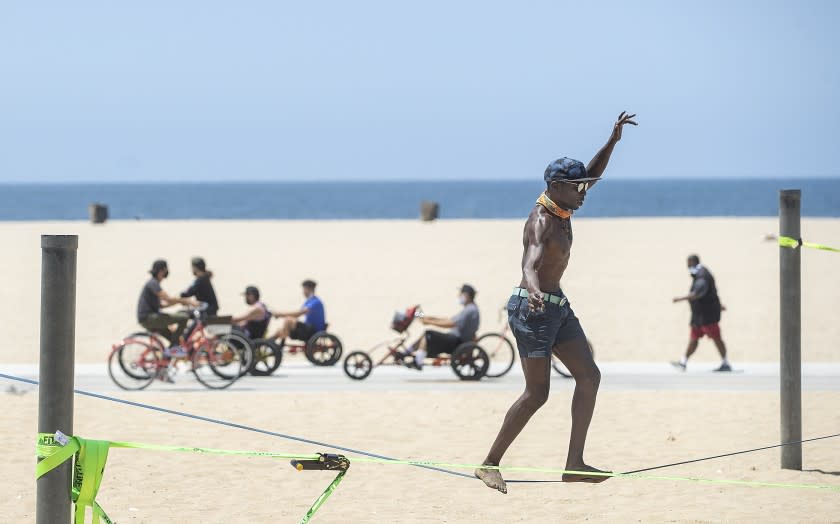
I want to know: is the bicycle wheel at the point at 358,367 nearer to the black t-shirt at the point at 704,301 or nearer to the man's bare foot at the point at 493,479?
the black t-shirt at the point at 704,301

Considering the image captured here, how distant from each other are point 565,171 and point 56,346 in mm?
2170

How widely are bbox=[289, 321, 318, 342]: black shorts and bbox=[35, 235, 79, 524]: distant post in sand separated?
36.8 ft

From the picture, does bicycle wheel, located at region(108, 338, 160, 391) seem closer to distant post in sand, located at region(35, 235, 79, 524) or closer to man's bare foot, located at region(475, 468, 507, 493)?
A: man's bare foot, located at region(475, 468, 507, 493)

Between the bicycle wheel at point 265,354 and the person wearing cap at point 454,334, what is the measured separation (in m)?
1.51

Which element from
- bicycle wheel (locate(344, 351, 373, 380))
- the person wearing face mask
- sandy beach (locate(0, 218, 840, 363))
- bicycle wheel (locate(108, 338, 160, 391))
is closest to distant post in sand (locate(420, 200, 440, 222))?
sandy beach (locate(0, 218, 840, 363))

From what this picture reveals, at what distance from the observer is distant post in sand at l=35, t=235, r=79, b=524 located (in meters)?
4.15

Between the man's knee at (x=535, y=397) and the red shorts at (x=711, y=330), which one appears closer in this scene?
the man's knee at (x=535, y=397)

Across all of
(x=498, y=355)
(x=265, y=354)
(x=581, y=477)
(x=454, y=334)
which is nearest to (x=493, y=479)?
(x=581, y=477)

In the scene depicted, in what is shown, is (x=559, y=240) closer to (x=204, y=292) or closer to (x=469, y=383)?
(x=469, y=383)

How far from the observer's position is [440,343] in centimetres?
1435

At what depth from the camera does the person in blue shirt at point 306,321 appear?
15.4m

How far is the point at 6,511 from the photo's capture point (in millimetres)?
7883

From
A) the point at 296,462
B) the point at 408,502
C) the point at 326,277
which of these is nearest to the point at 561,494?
the point at 408,502

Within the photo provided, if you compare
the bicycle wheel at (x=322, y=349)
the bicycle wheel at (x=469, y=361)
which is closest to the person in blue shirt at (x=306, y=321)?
the bicycle wheel at (x=322, y=349)
